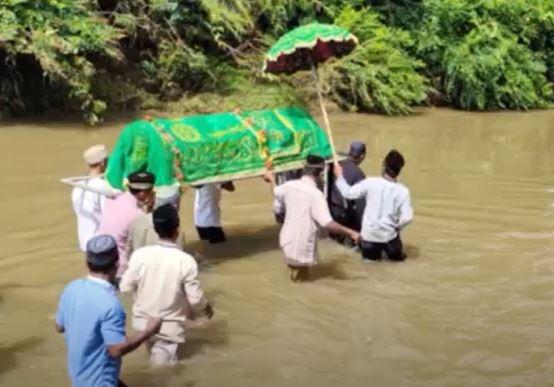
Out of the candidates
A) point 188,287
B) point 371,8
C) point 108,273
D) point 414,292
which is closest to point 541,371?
point 414,292

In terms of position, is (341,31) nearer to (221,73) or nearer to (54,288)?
(54,288)

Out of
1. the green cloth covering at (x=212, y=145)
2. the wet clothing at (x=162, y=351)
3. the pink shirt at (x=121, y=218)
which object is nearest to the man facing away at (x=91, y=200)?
the green cloth covering at (x=212, y=145)

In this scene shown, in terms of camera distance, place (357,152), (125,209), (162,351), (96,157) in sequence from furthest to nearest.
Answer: (357,152)
(96,157)
(125,209)
(162,351)

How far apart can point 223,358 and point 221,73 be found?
41.6ft

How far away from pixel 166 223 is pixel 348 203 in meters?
3.59

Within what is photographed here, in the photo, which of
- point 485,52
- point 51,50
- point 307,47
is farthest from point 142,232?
point 485,52

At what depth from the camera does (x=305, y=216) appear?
7652 millimetres

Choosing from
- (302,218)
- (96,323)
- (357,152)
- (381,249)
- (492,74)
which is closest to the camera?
(96,323)

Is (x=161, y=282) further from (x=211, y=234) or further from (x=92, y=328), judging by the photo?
(x=211, y=234)

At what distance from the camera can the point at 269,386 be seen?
19.8 ft

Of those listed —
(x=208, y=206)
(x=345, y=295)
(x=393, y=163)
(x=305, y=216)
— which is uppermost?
(x=393, y=163)

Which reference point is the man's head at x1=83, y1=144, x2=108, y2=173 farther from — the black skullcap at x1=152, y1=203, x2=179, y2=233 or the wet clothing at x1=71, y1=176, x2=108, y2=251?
the black skullcap at x1=152, y1=203, x2=179, y2=233

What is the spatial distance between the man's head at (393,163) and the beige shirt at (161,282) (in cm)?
299

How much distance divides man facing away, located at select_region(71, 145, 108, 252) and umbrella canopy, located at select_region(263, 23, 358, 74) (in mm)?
2467
